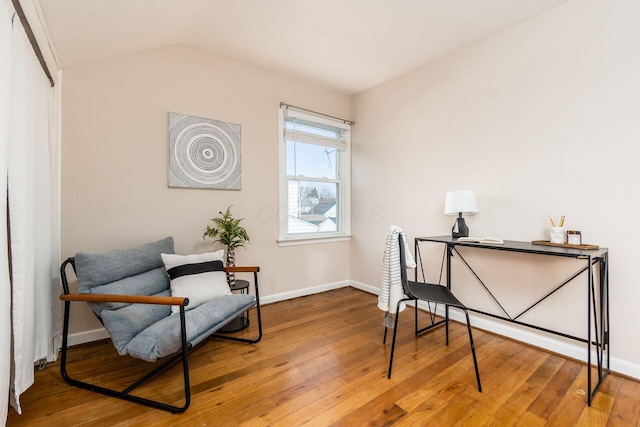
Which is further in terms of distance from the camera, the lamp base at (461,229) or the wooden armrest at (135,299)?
the lamp base at (461,229)

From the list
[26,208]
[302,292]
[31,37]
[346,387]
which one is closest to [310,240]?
[302,292]

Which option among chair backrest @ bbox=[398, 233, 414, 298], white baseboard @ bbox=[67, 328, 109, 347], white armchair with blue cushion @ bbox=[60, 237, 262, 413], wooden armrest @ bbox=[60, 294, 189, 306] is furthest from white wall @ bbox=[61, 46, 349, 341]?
chair backrest @ bbox=[398, 233, 414, 298]

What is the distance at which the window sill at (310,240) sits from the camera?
3.28m

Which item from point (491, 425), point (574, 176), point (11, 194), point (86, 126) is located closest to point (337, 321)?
point (491, 425)

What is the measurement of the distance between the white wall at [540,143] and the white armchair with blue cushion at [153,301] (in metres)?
2.07

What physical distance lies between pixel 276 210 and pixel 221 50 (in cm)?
166

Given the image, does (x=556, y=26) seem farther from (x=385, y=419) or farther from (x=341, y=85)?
(x=385, y=419)

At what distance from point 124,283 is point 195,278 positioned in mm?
429

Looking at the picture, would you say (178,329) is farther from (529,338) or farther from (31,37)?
(529,338)

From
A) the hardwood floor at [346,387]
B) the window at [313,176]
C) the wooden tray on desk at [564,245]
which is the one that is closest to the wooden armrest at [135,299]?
the hardwood floor at [346,387]

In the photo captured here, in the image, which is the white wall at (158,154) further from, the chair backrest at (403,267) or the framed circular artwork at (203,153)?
the chair backrest at (403,267)

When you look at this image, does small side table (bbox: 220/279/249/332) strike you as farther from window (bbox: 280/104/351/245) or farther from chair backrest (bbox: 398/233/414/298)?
chair backrest (bbox: 398/233/414/298)

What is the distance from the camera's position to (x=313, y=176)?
11.7ft

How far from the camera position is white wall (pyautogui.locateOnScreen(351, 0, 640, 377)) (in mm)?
1843
